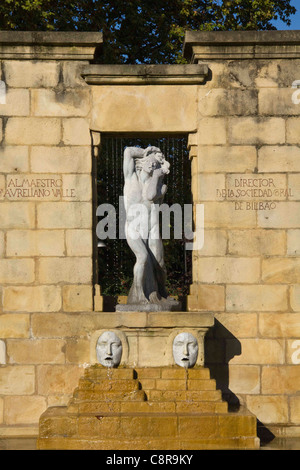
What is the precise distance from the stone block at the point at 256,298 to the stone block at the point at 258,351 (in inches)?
13.9

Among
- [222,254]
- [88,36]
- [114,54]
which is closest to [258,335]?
[222,254]

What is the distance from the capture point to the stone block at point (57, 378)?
855 cm

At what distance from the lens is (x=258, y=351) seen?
863 cm

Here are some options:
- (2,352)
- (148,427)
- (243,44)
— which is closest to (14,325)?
(2,352)

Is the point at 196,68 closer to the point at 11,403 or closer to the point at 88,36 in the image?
the point at 88,36

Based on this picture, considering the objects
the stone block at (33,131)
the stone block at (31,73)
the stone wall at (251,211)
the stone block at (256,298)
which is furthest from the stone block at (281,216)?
the stone block at (31,73)

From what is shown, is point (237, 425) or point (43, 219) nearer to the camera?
point (237, 425)

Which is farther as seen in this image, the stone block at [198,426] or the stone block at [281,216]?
the stone block at [281,216]

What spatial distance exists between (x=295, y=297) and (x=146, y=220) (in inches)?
74.0

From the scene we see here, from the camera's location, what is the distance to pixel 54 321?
28.2ft

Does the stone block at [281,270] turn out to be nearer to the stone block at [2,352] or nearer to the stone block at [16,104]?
the stone block at [2,352]

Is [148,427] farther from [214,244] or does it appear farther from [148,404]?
[214,244]

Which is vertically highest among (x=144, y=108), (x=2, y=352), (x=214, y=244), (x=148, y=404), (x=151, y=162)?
(x=144, y=108)

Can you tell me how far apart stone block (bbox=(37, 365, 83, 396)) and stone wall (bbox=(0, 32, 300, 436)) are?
0.05ft
